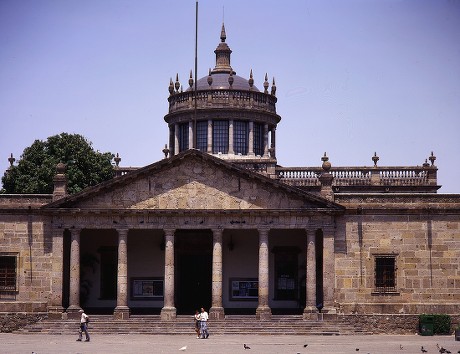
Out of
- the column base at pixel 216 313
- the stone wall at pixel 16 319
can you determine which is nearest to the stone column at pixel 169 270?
the column base at pixel 216 313

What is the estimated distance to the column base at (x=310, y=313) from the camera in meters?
49.4

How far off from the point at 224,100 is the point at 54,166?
11.2 meters

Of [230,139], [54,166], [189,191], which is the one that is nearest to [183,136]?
[230,139]

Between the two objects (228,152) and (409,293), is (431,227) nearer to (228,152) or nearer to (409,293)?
(409,293)

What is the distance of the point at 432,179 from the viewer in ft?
188

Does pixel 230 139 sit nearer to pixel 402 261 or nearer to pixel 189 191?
pixel 189 191

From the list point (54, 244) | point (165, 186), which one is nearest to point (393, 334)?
point (165, 186)

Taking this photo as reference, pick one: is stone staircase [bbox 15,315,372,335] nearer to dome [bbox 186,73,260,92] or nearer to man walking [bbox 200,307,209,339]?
man walking [bbox 200,307,209,339]

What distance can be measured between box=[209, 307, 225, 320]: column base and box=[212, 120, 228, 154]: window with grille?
53.0ft

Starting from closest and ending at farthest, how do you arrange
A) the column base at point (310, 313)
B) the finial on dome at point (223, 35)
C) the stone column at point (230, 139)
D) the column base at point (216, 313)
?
the column base at point (310, 313)
the column base at point (216, 313)
the stone column at point (230, 139)
the finial on dome at point (223, 35)

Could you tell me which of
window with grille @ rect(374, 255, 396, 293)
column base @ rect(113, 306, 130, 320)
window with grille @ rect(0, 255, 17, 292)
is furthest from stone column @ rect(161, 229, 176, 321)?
window with grille @ rect(374, 255, 396, 293)

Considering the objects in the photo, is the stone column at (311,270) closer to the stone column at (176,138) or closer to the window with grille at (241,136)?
the window with grille at (241,136)

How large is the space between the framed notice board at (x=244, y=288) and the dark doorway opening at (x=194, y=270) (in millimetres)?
1333

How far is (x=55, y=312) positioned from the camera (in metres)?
50.2
